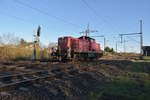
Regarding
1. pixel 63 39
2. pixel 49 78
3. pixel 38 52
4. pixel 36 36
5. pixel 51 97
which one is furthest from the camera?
pixel 38 52

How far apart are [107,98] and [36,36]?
21239 mm

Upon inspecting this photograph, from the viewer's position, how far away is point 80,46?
19.8 metres

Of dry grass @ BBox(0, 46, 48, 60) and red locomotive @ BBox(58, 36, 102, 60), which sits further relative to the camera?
dry grass @ BBox(0, 46, 48, 60)

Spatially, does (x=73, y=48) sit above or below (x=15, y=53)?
above

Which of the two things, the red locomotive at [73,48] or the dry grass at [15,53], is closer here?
the red locomotive at [73,48]

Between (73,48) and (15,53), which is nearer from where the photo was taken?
(73,48)

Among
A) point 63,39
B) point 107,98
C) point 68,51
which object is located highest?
point 63,39

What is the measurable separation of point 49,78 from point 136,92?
418 centimetres

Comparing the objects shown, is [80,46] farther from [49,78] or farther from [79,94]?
[79,94]

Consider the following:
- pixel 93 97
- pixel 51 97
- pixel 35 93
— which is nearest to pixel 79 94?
pixel 93 97

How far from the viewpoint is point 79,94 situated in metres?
5.45

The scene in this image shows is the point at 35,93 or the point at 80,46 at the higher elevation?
the point at 80,46

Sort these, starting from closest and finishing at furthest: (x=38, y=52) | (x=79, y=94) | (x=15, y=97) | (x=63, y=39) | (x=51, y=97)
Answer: (x=15, y=97) → (x=51, y=97) → (x=79, y=94) → (x=63, y=39) → (x=38, y=52)

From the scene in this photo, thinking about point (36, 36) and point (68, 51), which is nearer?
point (68, 51)
